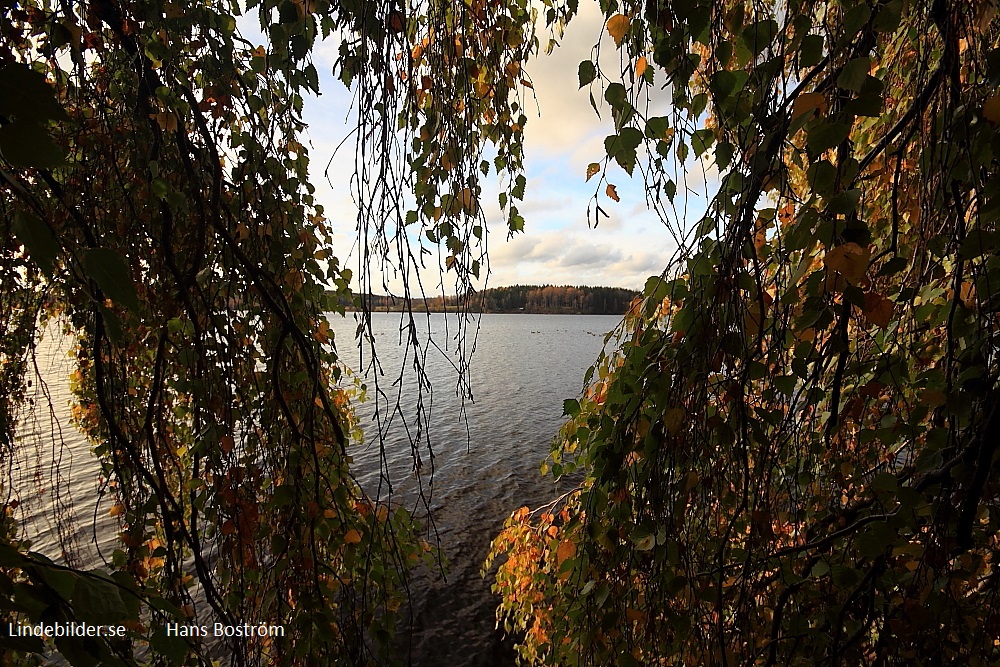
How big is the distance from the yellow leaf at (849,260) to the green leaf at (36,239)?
0.97 meters

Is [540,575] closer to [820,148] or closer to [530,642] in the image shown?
[530,642]

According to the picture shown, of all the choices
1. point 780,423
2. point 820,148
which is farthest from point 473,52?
point 780,423

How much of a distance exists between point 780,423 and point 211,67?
1.89 metres

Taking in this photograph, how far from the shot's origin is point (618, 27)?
99 centimetres

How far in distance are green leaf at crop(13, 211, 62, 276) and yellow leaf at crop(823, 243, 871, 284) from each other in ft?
3.19

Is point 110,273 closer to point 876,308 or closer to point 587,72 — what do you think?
point 587,72

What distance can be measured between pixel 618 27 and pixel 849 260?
63cm

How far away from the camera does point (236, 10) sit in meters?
1.46

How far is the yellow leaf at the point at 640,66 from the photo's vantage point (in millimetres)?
1018

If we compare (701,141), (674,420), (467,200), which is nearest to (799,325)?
(674,420)

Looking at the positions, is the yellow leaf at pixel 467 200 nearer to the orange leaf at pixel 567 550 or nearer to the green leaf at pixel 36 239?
the green leaf at pixel 36 239

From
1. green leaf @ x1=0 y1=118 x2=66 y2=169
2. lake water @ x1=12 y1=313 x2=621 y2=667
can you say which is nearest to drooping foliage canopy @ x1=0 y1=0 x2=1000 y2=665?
green leaf @ x1=0 y1=118 x2=66 y2=169

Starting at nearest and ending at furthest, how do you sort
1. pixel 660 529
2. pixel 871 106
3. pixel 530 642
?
pixel 871 106 → pixel 660 529 → pixel 530 642

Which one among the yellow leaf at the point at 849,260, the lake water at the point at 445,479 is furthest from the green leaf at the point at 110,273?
the yellow leaf at the point at 849,260
